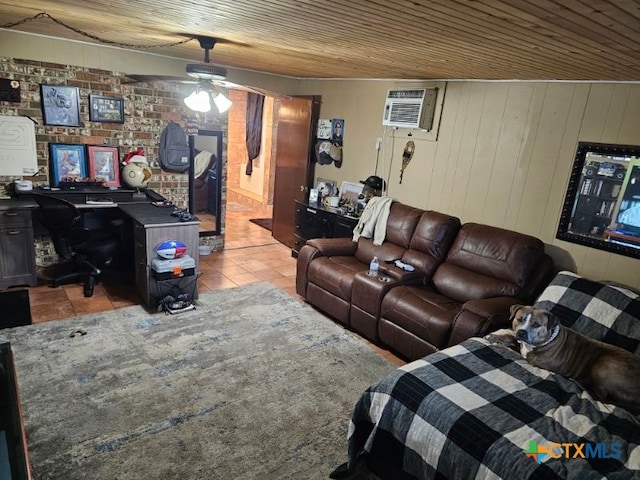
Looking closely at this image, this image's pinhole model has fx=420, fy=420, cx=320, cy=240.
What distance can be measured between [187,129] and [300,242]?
1948 mm

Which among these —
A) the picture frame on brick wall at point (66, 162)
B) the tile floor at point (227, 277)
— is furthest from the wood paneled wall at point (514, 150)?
the picture frame on brick wall at point (66, 162)

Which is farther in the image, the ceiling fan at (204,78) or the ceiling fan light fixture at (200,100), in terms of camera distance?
the ceiling fan light fixture at (200,100)

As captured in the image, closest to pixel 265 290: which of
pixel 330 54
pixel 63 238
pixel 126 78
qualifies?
pixel 63 238

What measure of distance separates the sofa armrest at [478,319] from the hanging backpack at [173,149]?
12.0 ft

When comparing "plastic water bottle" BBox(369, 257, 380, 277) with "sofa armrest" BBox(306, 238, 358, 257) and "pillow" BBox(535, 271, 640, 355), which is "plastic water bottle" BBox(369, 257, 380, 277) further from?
"pillow" BBox(535, 271, 640, 355)

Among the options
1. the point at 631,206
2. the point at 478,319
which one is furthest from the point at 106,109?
the point at 631,206

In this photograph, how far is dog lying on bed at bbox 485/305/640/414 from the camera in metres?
2.09

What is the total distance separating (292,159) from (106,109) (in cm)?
242

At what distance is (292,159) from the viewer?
235 inches

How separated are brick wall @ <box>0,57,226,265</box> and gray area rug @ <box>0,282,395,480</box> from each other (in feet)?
6.03

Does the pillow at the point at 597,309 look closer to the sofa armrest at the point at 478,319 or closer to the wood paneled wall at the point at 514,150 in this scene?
the sofa armrest at the point at 478,319

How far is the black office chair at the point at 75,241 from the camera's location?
3.69 metres

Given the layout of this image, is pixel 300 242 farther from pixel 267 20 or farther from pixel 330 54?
pixel 267 20

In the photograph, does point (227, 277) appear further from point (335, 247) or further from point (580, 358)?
point (580, 358)
